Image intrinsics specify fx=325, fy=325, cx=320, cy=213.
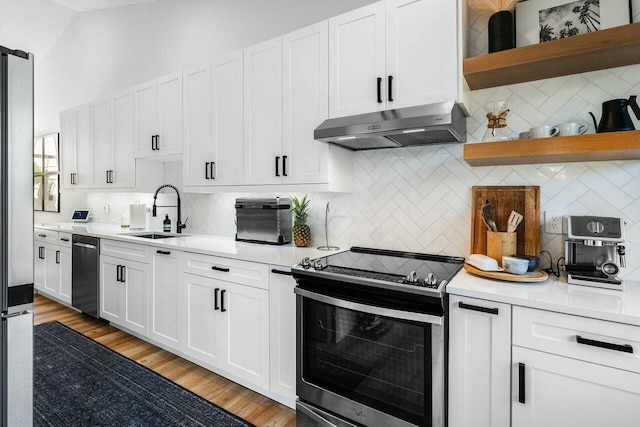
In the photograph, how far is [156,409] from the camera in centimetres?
204

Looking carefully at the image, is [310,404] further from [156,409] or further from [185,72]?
Result: [185,72]

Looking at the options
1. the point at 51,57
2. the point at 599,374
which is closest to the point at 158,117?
the point at 599,374

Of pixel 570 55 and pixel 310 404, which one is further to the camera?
pixel 310 404

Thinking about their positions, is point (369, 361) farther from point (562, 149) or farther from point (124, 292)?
point (124, 292)

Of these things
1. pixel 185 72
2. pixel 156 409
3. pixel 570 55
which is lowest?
pixel 156 409

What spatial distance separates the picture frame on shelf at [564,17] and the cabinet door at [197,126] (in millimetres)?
2284

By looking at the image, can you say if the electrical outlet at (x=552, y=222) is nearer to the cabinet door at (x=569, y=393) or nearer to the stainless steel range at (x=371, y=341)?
the stainless steel range at (x=371, y=341)

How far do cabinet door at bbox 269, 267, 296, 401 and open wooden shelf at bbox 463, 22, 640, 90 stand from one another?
1550 mm

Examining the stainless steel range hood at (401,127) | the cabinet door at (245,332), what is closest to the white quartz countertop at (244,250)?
the cabinet door at (245,332)

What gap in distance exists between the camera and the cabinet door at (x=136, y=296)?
284 cm

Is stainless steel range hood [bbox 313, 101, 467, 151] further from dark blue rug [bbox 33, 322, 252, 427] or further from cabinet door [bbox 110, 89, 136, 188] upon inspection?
cabinet door [bbox 110, 89, 136, 188]

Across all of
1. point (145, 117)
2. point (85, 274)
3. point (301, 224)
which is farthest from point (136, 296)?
point (145, 117)

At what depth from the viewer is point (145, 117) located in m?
3.35

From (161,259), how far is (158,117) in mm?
1459
